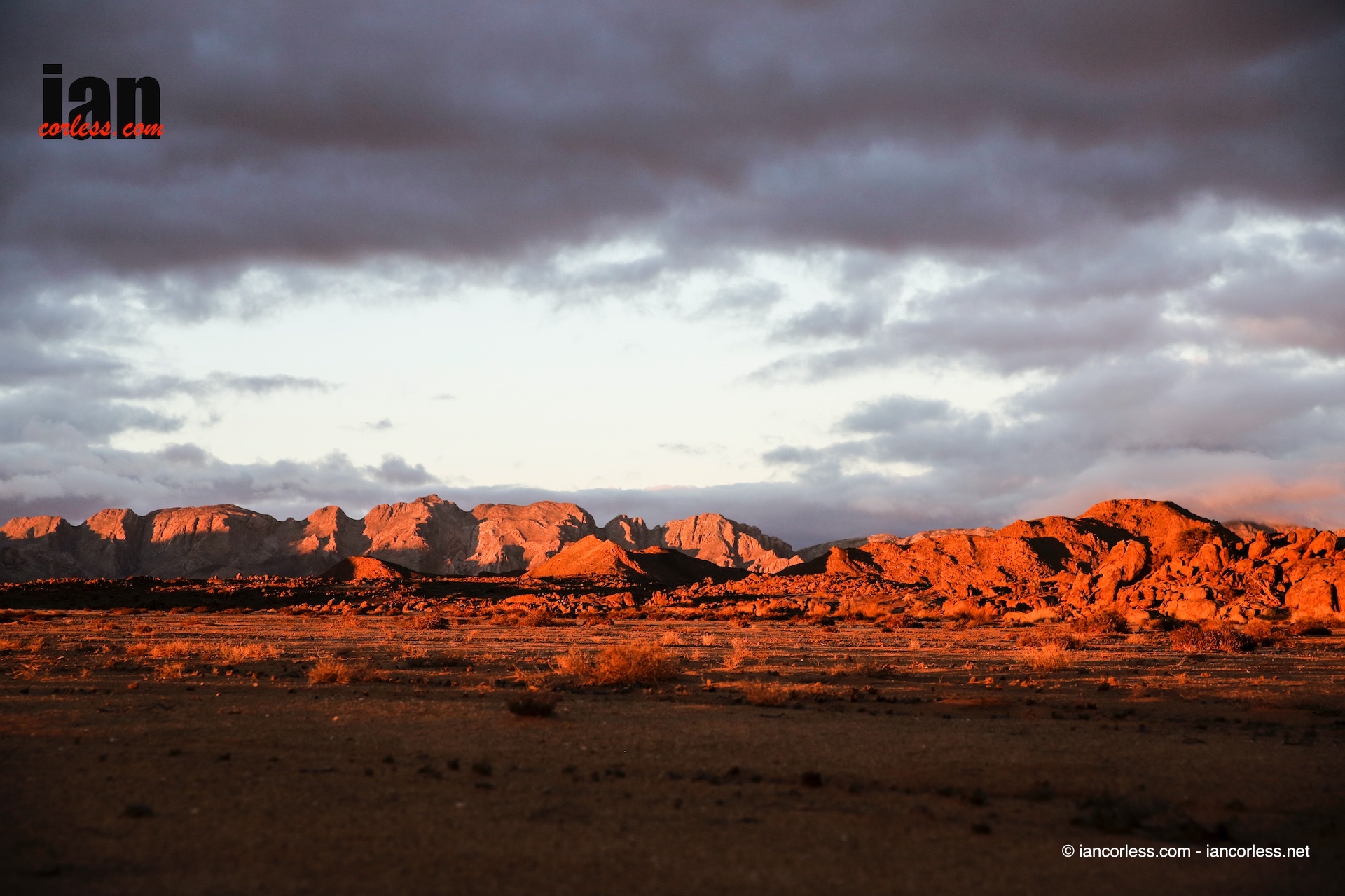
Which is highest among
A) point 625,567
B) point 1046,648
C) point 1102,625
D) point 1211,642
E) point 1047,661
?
point 1047,661

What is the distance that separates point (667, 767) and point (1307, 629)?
4292 centimetres

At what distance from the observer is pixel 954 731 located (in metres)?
16.4

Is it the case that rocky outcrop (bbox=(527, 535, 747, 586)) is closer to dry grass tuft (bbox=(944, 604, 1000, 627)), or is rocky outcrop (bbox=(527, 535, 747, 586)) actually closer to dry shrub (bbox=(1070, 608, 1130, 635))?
dry grass tuft (bbox=(944, 604, 1000, 627))

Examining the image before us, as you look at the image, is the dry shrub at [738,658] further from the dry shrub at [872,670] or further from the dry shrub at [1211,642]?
the dry shrub at [1211,642]

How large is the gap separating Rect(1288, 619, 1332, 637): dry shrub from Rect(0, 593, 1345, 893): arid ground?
20.5m

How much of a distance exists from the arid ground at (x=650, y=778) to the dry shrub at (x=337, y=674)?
113 mm

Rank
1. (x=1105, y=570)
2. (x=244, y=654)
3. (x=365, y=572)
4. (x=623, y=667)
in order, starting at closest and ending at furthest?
1. (x=623, y=667)
2. (x=244, y=654)
3. (x=1105, y=570)
4. (x=365, y=572)

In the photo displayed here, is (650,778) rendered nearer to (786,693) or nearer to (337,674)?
(786,693)

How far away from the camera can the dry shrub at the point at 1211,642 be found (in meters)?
35.2

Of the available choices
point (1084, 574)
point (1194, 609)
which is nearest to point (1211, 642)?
point (1194, 609)

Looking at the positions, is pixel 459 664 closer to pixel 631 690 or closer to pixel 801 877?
pixel 631 690

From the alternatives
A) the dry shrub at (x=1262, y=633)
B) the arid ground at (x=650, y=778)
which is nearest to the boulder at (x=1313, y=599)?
the dry shrub at (x=1262, y=633)

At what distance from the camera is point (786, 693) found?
20703mm

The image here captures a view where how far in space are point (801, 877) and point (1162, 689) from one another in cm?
1867
